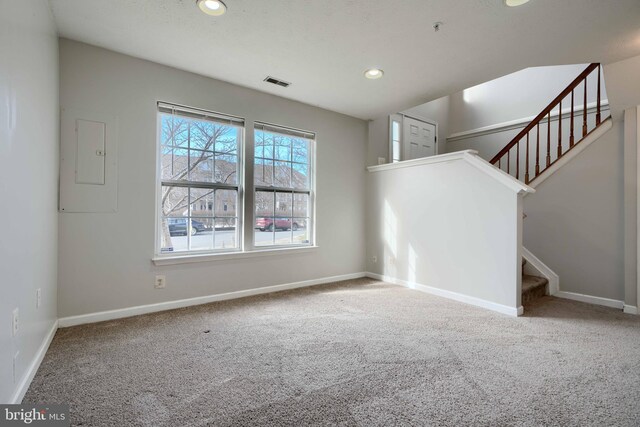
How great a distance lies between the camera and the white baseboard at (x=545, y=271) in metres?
3.61

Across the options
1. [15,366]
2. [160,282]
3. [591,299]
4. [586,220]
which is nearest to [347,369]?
[15,366]

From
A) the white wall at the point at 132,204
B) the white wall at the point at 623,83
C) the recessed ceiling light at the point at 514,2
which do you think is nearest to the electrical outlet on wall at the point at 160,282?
the white wall at the point at 132,204

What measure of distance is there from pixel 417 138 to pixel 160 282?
467 centimetres

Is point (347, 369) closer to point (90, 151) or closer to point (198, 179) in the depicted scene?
point (198, 179)

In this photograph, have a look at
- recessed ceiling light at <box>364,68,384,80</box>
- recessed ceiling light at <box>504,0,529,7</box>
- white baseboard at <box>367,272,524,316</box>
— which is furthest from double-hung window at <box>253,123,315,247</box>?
recessed ceiling light at <box>504,0,529,7</box>

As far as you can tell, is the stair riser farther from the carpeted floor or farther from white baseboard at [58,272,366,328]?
white baseboard at [58,272,366,328]

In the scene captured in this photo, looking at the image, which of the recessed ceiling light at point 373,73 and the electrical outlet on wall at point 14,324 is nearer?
the electrical outlet on wall at point 14,324

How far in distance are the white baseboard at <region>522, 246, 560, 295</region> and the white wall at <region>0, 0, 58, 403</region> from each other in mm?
4789

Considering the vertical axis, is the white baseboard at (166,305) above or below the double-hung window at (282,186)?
below

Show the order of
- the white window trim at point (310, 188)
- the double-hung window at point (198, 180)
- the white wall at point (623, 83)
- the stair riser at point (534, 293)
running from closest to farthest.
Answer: the white wall at point (623, 83)
the double-hung window at point (198, 180)
the stair riser at point (534, 293)
the white window trim at point (310, 188)

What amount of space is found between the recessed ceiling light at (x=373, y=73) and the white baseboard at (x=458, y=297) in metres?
2.52

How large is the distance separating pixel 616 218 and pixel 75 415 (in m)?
4.75

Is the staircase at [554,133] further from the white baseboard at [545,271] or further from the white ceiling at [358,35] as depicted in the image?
the white ceiling at [358,35]

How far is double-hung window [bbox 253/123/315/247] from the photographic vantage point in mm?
3596
